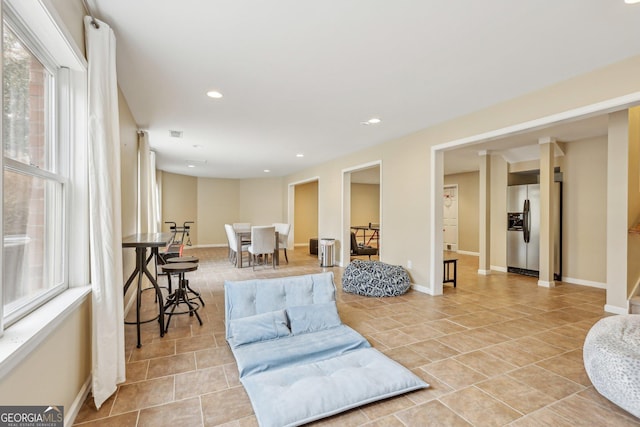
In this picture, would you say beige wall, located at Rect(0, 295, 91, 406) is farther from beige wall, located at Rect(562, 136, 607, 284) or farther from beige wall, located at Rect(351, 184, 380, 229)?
beige wall, located at Rect(351, 184, 380, 229)

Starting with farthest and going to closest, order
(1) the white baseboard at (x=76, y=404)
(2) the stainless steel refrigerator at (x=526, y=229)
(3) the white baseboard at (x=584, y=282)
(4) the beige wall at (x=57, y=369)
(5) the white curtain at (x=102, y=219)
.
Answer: (2) the stainless steel refrigerator at (x=526, y=229) < (3) the white baseboard at (x=584, y=282) < (5) the white curtain at (x=102, y=219) < (1) the white baseboard at (x=76, y=404) < (4) the beige wall at (x=57, y=369)

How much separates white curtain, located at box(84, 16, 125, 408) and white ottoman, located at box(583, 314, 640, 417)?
324 centimetres

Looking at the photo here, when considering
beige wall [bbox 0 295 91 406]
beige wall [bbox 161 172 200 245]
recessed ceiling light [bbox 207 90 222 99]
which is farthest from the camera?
beige wall [bbox 161 172 200 245]

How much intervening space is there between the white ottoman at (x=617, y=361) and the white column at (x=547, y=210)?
→ 3.32 meters

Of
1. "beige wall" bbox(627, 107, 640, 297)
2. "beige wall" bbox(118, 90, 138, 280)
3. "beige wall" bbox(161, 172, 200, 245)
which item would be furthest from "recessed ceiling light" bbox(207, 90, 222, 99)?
"beige wall" bbox(161, 172, 200, 245)

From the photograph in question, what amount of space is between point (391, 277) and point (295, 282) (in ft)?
6.84

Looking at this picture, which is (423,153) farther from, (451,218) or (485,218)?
(451,218)

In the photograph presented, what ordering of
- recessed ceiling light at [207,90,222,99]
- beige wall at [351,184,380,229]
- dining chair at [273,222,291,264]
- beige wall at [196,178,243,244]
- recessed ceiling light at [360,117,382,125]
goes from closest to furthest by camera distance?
recessed ceiling light at [207,90,222,99] → recessed ceiling light at [360,117,382,125] → dining chair at [273,222,291,264] → beige wall at [196,178,243,244] → beige wall at [351,184,380,229]

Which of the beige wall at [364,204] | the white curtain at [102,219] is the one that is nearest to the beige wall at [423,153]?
the white curtain at [102,219]

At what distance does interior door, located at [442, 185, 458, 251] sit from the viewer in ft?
32.0

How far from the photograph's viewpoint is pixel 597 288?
16.7 ft

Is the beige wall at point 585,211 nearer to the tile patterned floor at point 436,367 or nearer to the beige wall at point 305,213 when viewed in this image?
the tile patterned floor at point 436,367

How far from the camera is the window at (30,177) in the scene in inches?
56.2

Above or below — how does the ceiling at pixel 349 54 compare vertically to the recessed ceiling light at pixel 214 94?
above
